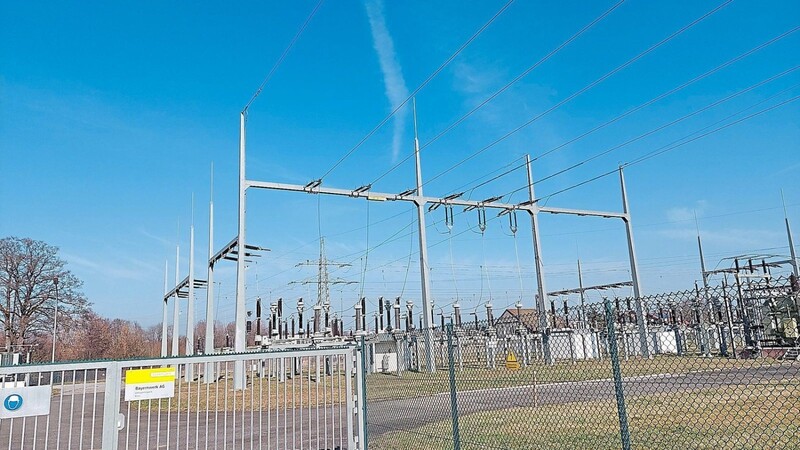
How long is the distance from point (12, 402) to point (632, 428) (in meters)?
8.92

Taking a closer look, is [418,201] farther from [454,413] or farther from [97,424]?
[454,413]

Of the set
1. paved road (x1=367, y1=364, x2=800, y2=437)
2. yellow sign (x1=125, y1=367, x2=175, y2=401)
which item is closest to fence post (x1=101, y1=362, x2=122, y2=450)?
yellow sign (x1=125, y1=367, x2=175, y2=401)

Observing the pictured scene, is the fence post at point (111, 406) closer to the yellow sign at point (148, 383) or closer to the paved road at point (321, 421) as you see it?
the yellow sign at point (148, 383)

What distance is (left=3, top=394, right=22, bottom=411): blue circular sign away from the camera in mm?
6508

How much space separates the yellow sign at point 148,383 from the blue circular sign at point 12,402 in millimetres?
1116

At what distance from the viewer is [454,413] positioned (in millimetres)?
8188

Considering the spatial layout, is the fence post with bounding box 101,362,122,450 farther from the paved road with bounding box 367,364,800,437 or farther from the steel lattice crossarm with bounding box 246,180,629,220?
the steel lattice crossarm with bounding box 246,180,629,220

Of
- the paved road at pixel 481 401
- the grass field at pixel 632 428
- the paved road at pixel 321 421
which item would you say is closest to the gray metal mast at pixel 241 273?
the paved road at pixel 321 421

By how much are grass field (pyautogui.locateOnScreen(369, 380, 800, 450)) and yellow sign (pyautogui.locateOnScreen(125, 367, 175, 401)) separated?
145 inches

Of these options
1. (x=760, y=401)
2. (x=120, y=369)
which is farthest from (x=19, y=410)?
(x=760, y=401)

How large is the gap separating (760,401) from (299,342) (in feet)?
85.5

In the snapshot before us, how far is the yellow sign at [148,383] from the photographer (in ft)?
23.7

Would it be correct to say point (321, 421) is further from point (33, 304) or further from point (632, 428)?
point (33, 304)

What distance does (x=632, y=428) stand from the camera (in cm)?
973
